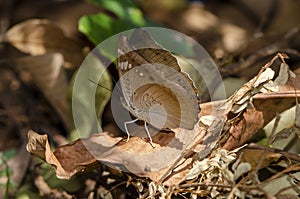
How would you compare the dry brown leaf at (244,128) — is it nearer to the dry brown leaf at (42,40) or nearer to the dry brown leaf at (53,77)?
the dry brown leaf at (53,77)

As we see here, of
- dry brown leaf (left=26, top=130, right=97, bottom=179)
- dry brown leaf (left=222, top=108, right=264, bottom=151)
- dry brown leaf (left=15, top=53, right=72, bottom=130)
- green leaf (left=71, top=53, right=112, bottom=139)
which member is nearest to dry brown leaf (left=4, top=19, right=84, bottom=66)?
dry brown leaf (left=15, top=53, right=72, bottom=130)

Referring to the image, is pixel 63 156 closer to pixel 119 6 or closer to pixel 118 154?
pixel 118 154

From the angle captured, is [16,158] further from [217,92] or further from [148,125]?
[217,92]

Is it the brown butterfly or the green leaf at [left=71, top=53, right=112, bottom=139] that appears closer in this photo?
the brown butterfly

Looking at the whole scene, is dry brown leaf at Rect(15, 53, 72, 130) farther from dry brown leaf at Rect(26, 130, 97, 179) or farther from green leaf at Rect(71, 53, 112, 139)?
dry brown leaf at Rect(26, 130, 97, 179)

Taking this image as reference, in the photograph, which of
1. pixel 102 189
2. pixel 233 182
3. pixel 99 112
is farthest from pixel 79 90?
pixel 233 182

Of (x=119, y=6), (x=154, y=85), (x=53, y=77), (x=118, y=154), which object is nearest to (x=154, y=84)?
(x=154, y=85)
